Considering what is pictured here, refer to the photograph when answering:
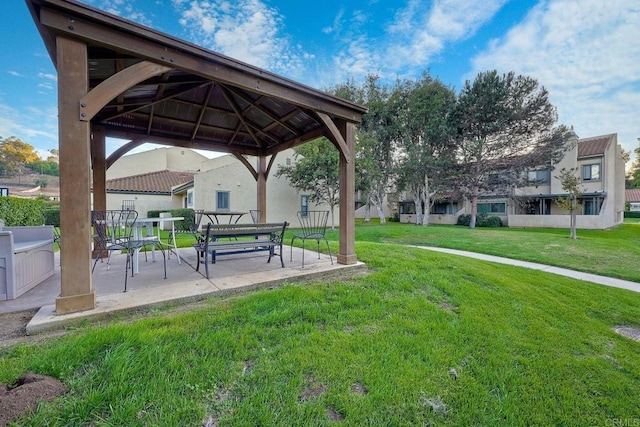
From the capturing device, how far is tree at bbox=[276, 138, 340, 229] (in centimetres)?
1588

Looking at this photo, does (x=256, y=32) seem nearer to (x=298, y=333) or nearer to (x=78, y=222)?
(x=78, y=222)

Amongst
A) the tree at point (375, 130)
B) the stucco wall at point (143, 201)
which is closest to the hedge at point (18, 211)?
the stucco wall at point (143, 201)

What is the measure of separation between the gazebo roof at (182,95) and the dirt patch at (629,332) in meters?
5.08

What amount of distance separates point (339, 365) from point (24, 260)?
4.22 meters

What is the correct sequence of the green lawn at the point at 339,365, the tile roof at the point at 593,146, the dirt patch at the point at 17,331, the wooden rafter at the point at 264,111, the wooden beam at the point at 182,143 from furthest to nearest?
the tile roof at the point at 593,146 < the wooden beam at the point at 182,143 < the wooden rafter at the point at 264,111 < the dirt patch at the point at 17,331 < the green lawn at the point at 339,365

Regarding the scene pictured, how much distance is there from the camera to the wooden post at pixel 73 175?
2590 millimetres

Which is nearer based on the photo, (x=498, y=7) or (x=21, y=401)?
(x=21, y=401)

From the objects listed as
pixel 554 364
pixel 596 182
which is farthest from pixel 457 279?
pixel 596 182

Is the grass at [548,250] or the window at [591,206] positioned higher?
the window at [591,206]

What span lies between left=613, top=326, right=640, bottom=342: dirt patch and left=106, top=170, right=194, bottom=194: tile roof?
63.4 ft

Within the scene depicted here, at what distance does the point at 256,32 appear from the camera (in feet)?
25.4

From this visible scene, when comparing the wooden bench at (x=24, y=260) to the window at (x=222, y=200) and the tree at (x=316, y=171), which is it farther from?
the tree at (x=316, y=171)

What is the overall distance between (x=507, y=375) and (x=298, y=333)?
1.97m

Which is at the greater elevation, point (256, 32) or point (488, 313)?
point (256, 32)
